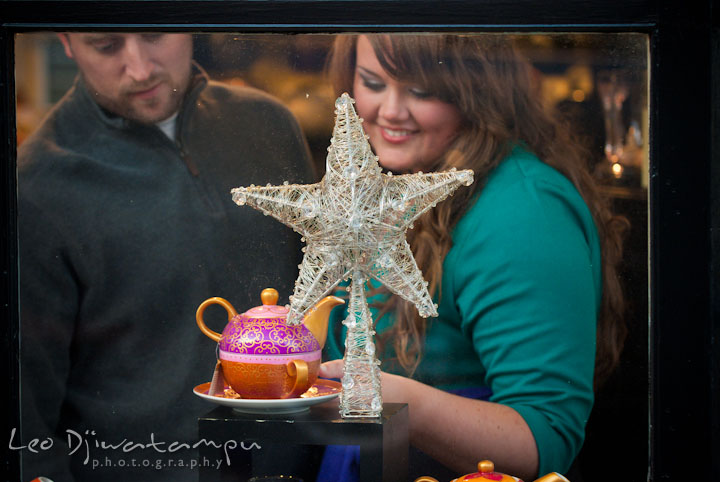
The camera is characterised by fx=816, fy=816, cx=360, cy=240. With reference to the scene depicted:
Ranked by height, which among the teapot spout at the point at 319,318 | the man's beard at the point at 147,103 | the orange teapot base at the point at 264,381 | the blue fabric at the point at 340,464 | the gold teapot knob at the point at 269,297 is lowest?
the blue fabric at the point at 340,464

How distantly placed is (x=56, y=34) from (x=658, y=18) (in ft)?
4.33

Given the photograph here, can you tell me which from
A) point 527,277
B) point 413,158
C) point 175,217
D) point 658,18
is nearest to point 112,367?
point 175,217

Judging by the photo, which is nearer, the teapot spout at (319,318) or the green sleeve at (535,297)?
the teapot spout at (319,318)

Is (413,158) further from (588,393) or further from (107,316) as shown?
(107,316)

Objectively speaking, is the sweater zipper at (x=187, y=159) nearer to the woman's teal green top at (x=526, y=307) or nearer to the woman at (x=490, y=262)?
the woman at (x=490, y=262)

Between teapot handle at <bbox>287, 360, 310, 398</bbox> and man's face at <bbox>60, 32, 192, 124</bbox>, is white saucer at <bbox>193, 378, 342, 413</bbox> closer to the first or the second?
teapot handle at <bbox>287, 360, 310, 398</bbox>

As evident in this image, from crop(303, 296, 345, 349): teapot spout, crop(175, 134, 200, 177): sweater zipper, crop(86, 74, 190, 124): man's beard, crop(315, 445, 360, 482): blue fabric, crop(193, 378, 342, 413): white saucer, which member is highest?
crop(86, 74, 190, 124): man's beard

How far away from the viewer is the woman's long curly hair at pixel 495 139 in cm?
176

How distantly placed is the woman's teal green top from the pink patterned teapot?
0.33 meters

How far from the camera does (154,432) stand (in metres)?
1.82

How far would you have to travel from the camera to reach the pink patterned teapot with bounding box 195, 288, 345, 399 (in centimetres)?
142

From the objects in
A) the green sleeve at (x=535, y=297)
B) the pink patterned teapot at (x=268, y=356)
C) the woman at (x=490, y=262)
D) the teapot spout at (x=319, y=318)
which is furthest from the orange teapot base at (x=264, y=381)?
the green sleeve at (x=535, y=297)

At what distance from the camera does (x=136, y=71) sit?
182 cm

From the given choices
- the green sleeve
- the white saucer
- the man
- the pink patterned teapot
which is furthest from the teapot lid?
the green sleeve
